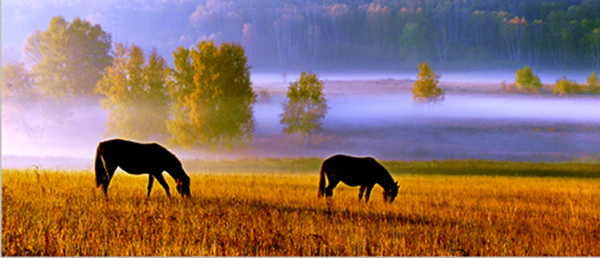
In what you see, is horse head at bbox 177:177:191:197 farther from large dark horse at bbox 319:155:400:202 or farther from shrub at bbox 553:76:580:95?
shrub at bbox 553:76:580:95

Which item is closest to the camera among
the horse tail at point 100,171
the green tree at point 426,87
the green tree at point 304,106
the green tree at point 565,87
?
the horse tail at point 100,171

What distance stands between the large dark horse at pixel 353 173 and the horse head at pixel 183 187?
347cm

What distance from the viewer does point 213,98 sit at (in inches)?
1336

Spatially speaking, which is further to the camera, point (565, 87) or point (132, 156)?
point (565, 87)

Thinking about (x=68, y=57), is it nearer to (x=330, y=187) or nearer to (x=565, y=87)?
(x=330, y=187)

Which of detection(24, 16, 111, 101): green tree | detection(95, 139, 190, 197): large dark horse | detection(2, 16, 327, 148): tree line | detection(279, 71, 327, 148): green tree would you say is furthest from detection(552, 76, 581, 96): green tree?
detection(95, 139, 190, 197): large dark horse

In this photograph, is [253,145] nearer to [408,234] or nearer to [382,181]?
[382,181]

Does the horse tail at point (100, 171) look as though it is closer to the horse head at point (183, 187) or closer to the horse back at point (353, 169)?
the horse head at point (183, 187)

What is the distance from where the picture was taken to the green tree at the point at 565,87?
6353 centimetres

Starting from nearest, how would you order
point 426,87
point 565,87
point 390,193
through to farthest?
1. point 390,193
2. point 426,87
3. point 565,87

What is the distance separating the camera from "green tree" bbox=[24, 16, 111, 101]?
3738 cm

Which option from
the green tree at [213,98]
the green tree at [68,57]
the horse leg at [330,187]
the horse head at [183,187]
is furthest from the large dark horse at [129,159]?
the green tree at [68,57]

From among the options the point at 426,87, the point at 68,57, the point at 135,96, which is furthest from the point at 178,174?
the point at 426,87

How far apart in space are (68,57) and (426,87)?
40590mm
